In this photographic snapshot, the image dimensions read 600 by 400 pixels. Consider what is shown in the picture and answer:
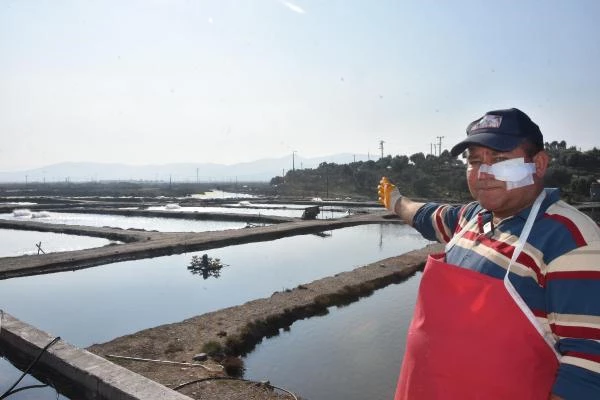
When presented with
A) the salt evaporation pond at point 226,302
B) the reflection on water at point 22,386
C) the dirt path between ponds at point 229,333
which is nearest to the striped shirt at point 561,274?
the reflection on water at point 22,386

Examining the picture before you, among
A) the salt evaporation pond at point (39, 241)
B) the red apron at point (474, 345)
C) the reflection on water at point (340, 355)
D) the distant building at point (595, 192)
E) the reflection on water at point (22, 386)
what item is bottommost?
the reflection on water at point (340, 355)

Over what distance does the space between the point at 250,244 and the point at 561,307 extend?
27.9m

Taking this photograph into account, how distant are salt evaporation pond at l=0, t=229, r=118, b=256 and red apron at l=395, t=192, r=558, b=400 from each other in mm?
28733

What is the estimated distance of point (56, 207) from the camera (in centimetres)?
5591

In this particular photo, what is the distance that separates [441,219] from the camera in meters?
2.32

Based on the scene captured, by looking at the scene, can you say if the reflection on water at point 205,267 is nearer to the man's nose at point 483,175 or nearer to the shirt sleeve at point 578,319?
the man's nose at point 483,175

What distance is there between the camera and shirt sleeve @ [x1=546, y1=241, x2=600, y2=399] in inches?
50.7

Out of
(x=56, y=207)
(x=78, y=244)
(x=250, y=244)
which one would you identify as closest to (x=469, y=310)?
(x=250, y=244)

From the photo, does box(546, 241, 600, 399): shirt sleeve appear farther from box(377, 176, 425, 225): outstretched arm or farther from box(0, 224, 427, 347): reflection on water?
box(0, 224, 427, 347): reflection on water

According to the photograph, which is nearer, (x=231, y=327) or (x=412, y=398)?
(x=412, y=398)

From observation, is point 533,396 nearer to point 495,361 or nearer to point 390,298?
point 495,361

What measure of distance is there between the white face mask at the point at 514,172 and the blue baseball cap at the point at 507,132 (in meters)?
0.06

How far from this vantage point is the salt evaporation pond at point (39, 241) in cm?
2658

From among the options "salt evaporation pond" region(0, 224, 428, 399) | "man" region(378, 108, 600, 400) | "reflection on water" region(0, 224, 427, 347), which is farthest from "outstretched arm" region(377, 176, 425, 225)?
"reflection on water" region(0, 224, 427, 347)
